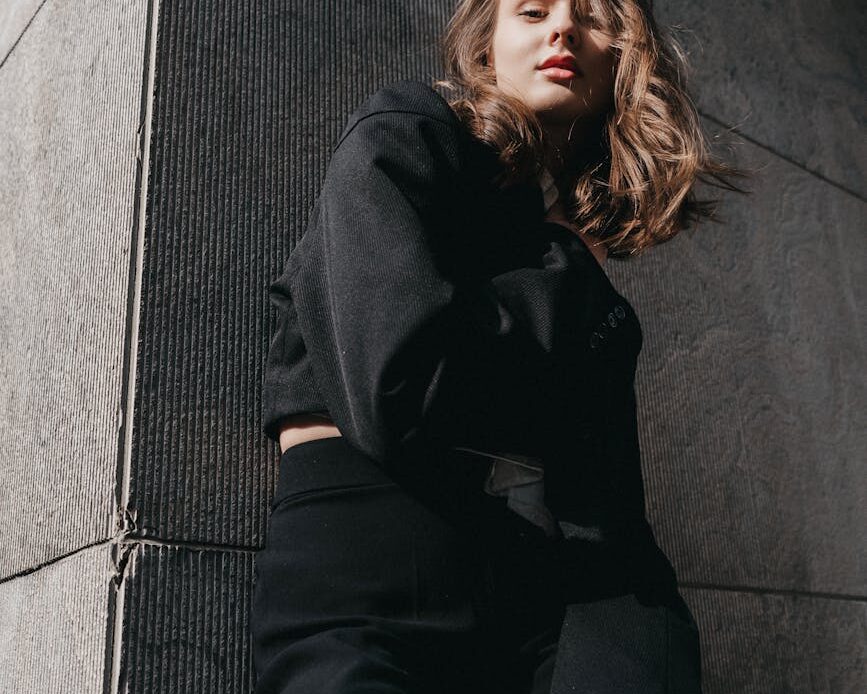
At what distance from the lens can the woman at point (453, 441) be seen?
66.0 inches

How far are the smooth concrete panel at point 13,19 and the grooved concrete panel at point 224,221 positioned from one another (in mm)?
830

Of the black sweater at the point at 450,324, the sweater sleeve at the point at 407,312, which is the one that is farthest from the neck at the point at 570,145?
the sweater sleeve at the point at 407,312

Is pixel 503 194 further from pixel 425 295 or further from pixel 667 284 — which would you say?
pixel 667 284

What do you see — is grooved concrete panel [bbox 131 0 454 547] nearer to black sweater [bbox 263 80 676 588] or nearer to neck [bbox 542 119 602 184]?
black sweater [bbox 263 80 676 588]

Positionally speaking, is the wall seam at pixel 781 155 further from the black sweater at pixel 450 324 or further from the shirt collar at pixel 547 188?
the black sweater at pixel 450 324

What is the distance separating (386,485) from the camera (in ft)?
5.95

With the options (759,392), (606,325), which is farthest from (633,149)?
(759,392)

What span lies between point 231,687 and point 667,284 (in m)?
1.98

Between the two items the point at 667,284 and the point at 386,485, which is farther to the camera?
the point at 667,284

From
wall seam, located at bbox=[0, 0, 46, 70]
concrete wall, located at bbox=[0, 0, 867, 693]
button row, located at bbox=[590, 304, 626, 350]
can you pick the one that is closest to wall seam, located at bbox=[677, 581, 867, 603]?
concrete wall, located at bbox=[0, 0, 867, 693]

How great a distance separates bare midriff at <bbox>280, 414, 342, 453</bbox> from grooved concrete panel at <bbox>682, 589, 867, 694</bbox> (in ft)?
4.63

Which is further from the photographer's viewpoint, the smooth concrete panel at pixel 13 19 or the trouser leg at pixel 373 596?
the smooth concrete panel at pixel 13 19

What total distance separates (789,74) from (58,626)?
3.53 m

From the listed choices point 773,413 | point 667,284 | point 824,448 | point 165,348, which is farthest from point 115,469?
point 824,448
